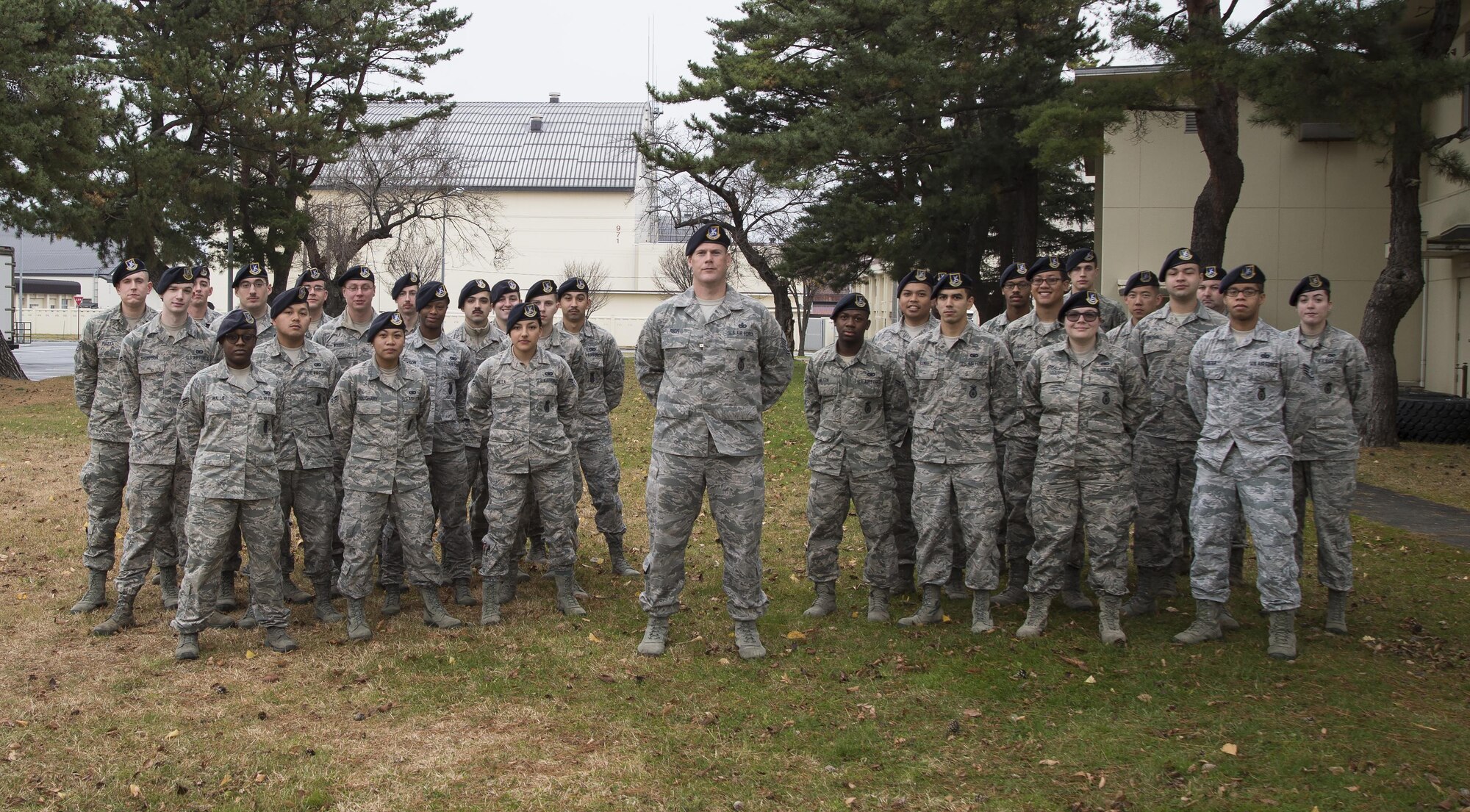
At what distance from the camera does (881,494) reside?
726 centimetres

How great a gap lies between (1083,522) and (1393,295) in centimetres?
1182

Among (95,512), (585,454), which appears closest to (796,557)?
(585,454)

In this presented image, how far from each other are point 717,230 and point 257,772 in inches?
147

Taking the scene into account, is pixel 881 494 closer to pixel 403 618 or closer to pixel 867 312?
pixel 867 312

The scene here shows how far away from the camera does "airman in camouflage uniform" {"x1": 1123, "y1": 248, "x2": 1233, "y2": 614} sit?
7.53m

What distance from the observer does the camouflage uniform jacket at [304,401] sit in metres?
7.13

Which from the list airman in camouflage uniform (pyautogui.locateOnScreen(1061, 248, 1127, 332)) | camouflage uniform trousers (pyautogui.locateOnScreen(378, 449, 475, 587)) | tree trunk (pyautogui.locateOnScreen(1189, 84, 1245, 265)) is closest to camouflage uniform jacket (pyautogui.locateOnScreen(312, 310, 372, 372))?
camouflage uniform trousers (pyautogui.locateOnScreen(378, 449, 475, 587))

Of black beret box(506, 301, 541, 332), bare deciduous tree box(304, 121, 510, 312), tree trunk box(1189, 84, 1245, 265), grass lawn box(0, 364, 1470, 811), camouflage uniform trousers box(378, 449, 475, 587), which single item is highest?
bare deciduous tree box(304, 121, 510, 312)

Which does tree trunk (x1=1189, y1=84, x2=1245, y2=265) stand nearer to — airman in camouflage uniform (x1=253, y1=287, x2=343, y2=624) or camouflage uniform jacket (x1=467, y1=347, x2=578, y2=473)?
camouflage uniform jacket (x1=467, y1=347, x2=578, y2=473)

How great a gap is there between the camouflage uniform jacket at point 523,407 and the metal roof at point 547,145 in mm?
49556

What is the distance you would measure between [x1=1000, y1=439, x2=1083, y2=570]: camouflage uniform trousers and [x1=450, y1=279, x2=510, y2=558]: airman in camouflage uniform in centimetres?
377

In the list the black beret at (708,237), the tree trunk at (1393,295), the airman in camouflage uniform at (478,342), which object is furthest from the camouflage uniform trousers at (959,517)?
the tree trunk at (1393,295)

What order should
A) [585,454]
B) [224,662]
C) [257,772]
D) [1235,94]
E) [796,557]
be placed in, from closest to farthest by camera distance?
[257,772], [224,662], [585,454], [796,557], [1235,94]

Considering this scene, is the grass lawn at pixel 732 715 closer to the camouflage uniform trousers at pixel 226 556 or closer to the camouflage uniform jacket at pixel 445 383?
the camouflage uniform trousers at pixel 226 556
